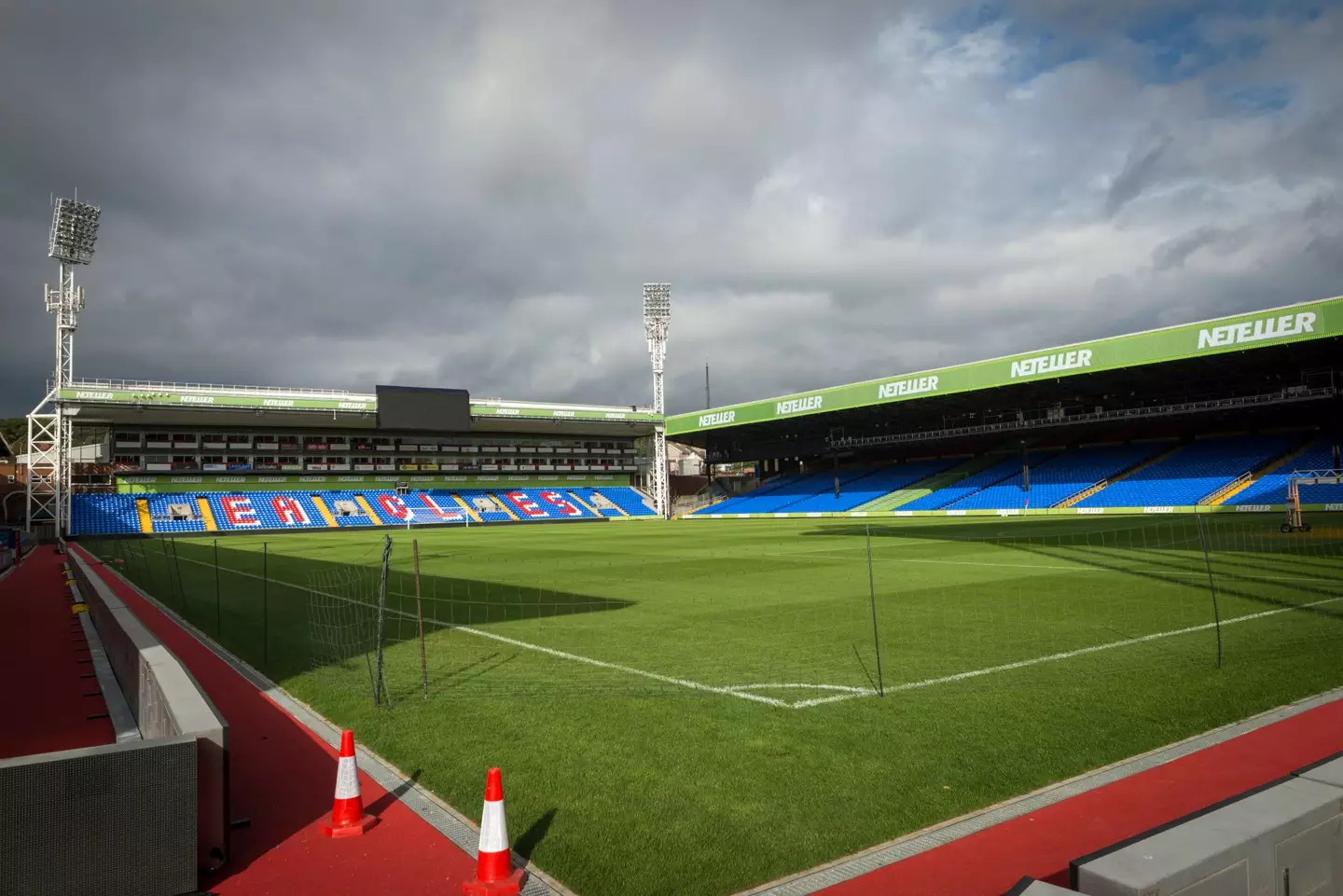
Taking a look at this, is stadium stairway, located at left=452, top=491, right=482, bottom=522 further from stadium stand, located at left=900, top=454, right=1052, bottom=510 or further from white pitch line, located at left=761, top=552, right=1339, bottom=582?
white pitch line, located at left=761, top=552, right=1339, bottom=582

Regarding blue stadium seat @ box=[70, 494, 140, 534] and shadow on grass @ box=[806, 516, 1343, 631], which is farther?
blue stadium seat @ box=[70, 494, 140, 534]

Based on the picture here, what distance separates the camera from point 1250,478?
37.9m

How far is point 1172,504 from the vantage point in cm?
3838

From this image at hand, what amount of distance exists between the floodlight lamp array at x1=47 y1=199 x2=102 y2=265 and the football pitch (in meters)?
44.2

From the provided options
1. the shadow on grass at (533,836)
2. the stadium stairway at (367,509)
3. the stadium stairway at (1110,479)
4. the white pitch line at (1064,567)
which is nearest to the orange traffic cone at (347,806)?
the shadow on grass at (533,836)

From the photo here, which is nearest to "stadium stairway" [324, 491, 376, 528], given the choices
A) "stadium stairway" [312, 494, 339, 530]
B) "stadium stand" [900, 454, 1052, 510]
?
"stadium stairway" [312, 494, 339, 530]

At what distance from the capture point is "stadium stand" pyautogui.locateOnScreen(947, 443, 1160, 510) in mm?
45562

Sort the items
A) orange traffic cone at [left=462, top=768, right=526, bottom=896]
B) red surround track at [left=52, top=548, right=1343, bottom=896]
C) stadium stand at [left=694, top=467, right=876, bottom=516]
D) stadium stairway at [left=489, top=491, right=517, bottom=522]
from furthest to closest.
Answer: stadium stairway at [left=489, top=491, right=517, bottom=522]
stadium stand at [left=694, top=467, right=876, bottom=516]
red surround track at [left=52, top=548, right=1343, bottom=896]
orange traffic cone at [left=462, top=768, right=526, bottom=896]

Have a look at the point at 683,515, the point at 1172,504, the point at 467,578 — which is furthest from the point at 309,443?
the point at 1172,504

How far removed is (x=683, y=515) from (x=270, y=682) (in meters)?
60.8

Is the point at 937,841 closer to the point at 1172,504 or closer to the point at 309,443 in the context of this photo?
the point at 1172,504

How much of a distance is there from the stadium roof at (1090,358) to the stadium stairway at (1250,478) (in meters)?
6.89

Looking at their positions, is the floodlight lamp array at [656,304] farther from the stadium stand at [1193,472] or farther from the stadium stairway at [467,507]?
the stadium stand at [1193,472]

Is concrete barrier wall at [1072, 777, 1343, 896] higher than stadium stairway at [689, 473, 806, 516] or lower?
lower
